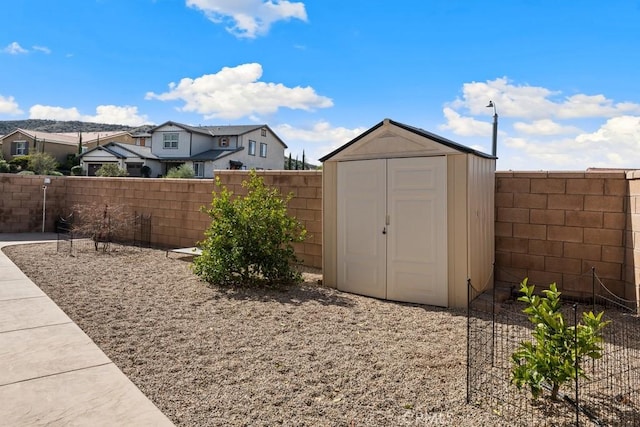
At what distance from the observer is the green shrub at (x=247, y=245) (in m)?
6.38

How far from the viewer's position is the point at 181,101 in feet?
81.8

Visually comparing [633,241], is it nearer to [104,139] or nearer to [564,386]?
[564,386]

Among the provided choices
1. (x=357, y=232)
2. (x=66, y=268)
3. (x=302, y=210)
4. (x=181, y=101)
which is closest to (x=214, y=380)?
(x=357, y=232)

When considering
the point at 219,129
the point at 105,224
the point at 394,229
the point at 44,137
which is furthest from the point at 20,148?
the point at 394,229

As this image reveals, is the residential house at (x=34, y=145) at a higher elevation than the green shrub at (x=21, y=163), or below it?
higher

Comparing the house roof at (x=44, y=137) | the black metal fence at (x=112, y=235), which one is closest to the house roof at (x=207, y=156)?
the house roof at (x=44, y=137)

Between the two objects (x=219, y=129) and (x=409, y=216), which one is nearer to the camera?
(x=409, y=216)

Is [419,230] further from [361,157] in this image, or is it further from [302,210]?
[302,210]

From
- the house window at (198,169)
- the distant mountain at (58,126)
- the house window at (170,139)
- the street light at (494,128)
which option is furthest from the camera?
the distant mountain at (58,126)

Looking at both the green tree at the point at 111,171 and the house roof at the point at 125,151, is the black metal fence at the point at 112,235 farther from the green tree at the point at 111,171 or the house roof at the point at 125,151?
the house roof at the point at 125,151

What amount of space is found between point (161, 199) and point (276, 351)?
7772 millimetres

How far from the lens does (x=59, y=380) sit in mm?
3061

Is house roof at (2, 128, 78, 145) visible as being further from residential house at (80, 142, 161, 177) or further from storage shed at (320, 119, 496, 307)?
storage shed at (320, 119, 496, 307)

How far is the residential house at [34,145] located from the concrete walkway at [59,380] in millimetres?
42889
